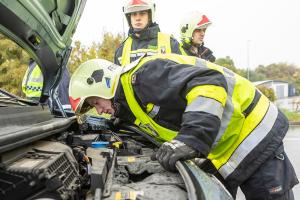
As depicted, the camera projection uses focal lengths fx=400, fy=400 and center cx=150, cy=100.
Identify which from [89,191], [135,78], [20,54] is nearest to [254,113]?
[135,78]

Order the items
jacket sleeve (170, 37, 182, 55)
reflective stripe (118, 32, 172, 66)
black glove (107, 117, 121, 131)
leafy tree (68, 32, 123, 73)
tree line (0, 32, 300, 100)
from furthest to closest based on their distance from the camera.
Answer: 1. leafy tree (68, 32, 123, 73)
2. tree line (0, 32, 300, 100)
3. jacket sleeve (170, 37, 182, 55)
4. reflective stripe (118, 32, 172, 66)
5. black glove (107, 117, 121, 131)

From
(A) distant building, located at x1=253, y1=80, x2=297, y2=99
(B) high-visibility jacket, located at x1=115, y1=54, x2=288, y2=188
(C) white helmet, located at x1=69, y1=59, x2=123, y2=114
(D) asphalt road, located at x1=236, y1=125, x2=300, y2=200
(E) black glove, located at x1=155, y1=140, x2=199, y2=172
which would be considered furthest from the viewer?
(A) distant building, located at x1=253, y1=80, x2=297, y2=99

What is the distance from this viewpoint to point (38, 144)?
6.64 feet

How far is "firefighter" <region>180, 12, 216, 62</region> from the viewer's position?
510 centimetres

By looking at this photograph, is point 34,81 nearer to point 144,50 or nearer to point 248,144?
point 144,50

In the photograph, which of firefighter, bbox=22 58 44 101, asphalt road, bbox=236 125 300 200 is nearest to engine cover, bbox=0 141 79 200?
firefighter, bbox=22 58 44 101

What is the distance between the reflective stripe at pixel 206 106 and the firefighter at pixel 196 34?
3036 millimetres

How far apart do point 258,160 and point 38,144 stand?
1282 mm

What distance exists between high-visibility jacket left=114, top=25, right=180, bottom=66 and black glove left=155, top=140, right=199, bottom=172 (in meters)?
2.49

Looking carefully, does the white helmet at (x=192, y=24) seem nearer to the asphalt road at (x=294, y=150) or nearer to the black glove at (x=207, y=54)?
the black glove at (x=207, y=54)

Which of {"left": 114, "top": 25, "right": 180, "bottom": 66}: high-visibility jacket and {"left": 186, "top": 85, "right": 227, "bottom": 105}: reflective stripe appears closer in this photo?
{"left": 186, "top": 85, "right": 227, "bottom": 105}: reflective stripe

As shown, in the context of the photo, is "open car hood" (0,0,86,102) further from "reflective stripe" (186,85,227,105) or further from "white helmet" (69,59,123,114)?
"reflective stripe" (186,85,227,105)

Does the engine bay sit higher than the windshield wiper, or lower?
lower

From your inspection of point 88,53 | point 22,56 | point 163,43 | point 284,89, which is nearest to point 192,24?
point 163,43
